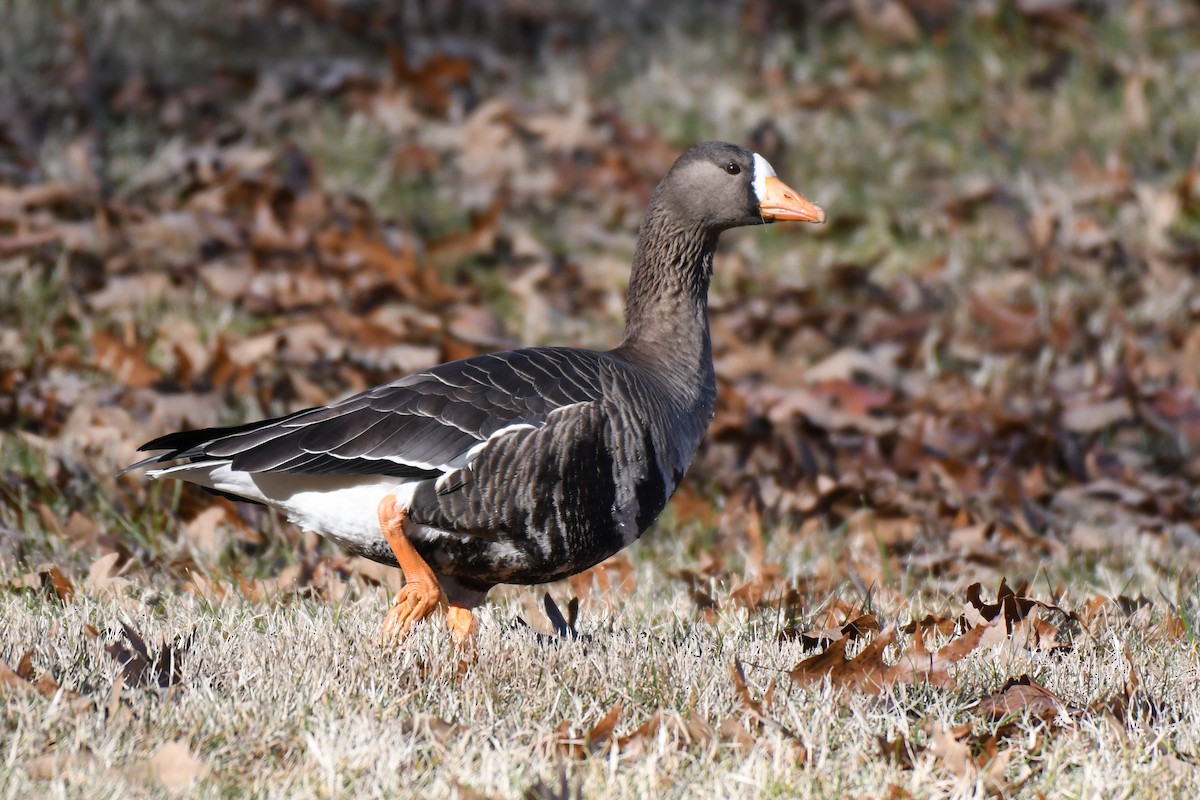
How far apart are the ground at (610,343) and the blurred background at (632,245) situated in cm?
3

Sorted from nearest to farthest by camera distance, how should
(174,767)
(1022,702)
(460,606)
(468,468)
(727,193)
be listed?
(174,767) → (1022,702) → (468,468) → (460,606) → (727,193)

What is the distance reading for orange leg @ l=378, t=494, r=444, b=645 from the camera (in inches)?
163

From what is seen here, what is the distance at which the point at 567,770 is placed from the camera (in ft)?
10.9

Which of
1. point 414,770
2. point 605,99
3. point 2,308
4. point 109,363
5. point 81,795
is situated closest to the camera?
point 81,795

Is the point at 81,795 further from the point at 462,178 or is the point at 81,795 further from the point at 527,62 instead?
the point at 527,62

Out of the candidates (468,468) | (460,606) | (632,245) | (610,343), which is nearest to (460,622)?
(460,606)

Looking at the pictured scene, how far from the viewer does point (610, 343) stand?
7.91 meters

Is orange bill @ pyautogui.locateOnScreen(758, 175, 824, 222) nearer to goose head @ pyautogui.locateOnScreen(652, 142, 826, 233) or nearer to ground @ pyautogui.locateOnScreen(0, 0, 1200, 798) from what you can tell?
goose head @ pyautogui.locateOnScreen(652, 142, 826, 233)

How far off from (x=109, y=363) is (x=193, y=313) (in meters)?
0.83

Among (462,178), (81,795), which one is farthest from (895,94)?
(81,795)

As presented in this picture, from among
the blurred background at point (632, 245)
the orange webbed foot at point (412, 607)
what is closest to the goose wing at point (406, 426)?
the orange webbed foot at point (412, 607)

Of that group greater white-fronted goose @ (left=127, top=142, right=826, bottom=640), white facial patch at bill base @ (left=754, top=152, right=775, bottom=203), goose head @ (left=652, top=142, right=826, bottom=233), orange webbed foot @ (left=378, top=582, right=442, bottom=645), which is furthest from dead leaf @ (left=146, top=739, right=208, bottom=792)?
white facial patch at bill base @ (left=754, top=152, right=775, bottom=203)

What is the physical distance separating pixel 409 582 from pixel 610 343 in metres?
3.82

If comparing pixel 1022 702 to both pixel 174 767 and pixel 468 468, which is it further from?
pixel 174 767
